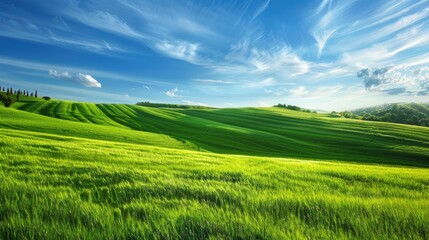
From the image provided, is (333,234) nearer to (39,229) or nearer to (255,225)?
(255,225)

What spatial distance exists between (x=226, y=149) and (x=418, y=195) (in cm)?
3239

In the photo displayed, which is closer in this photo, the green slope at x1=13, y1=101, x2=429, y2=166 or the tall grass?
the tall grass

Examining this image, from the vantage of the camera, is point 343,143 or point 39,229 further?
point 343,143

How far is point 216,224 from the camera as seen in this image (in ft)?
8.06

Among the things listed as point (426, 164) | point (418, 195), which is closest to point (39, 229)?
point (418, 195)

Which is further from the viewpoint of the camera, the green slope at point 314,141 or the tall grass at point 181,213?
the green slope at point 314,141

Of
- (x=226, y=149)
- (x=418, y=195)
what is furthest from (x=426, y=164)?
(x=418, y=195)

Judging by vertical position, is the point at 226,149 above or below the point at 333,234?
below

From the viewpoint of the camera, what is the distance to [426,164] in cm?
3694

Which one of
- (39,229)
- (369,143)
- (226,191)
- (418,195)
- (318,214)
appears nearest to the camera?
(39,229)

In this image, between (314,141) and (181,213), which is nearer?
(181,213)

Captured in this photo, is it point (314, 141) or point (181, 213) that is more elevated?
point (181, 213)

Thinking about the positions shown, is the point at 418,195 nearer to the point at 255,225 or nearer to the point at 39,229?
the point at 255,225

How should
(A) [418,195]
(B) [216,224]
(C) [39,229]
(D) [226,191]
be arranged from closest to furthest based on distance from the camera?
1. (C) [39,229]
2. (B) [216,224]
3. (D) [226,191]
4. (A) [418,195]
